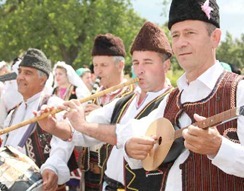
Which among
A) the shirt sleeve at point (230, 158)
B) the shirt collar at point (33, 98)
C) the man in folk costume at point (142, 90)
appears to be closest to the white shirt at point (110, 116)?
the man in folk costume at point (142, 90)

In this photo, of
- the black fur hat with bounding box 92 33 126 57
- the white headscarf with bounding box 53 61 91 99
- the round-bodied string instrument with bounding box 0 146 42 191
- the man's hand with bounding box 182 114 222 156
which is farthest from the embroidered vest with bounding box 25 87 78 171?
the white headscarf with bounding box 53 61 91 99

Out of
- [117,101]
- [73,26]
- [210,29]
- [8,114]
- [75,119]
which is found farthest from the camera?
[73,26]

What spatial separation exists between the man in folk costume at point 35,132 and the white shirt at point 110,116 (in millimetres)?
270

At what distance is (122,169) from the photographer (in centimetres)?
351

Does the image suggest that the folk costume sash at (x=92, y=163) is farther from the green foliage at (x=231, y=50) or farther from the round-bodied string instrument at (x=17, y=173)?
the green foliage at (x=231, y=50)

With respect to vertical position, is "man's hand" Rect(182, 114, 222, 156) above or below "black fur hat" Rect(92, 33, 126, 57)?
below

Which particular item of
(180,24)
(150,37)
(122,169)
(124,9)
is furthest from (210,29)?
(124,9)

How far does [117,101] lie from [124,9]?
848 inches

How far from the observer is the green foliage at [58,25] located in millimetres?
23219

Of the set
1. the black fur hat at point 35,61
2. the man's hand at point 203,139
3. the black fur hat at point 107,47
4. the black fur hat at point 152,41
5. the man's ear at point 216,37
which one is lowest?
the man's hand at point 203,139

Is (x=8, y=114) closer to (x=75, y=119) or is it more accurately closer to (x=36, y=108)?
(x=36, y=108)

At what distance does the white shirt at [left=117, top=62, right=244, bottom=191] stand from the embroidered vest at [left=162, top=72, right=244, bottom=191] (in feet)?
0.11

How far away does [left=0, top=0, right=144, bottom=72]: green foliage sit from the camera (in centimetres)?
2322

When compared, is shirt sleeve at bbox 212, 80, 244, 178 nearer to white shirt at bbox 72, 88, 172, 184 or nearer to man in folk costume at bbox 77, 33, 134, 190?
white shirt at bbox 72, 88, 172, 184
